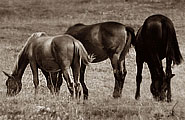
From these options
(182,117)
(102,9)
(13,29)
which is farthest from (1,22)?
(182,117)

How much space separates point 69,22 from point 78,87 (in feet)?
96.1

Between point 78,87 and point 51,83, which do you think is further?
point 51,83

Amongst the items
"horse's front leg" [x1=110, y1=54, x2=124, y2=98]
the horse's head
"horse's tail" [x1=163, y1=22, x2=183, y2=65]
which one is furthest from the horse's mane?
"horse's tail" [x1=163, y1=22, x2=183, y2=65]

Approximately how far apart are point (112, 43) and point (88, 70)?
26.5 ft

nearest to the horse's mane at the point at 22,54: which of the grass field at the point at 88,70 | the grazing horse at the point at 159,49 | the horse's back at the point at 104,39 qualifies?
the grass field at the point at 88,70

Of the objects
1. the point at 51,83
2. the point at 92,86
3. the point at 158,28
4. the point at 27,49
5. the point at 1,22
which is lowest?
the point at 1,22

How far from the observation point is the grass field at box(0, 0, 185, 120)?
24.6ft

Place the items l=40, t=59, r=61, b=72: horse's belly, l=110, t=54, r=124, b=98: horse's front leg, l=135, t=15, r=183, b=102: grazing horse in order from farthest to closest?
l=110, t=54, r=124, b=98: horse's front leg
l=40, t=59, r=61, b=72: horse's belly
l=135, t=15, r=183, b=102: grazing horse

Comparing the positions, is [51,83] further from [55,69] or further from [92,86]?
[92,86]

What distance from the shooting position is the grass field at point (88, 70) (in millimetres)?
7492

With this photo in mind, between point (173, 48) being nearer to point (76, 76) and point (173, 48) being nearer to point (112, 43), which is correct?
point (112, 43)

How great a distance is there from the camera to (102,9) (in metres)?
45.9

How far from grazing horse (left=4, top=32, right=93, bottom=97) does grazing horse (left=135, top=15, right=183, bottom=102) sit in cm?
144

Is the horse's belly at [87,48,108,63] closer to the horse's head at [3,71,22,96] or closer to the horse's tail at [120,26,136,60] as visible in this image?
the horse's tail at [120,26,136,60]
